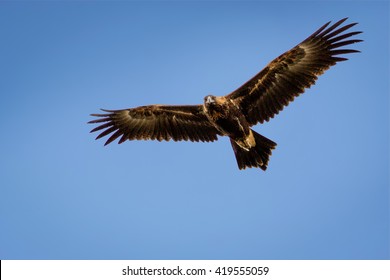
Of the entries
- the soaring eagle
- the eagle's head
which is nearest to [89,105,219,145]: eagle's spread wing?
the soaring eagle

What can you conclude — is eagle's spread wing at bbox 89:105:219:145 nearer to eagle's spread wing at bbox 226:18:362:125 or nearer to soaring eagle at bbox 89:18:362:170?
soaring eagle at bbox 89:18:362:170

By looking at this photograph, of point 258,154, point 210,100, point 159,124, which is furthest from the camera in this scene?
point 159,124

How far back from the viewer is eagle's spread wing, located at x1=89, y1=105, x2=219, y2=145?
13.3m

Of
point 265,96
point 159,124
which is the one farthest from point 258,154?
point 159,124

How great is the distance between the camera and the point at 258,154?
40.8 ft

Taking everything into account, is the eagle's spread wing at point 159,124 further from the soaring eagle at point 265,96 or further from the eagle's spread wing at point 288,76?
the eagle's spread wing at point 288,76

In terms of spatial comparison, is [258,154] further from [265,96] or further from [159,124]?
[159,124]

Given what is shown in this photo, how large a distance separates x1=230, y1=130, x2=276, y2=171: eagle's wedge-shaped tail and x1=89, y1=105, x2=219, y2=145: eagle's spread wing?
102cm

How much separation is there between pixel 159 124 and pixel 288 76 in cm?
308

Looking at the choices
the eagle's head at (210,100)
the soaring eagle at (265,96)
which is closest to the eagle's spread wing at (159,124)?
the soaring eagle at (265,96)

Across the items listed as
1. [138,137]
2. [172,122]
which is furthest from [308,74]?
[138,137]

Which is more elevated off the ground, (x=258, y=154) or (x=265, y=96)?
(x=265, y=96)

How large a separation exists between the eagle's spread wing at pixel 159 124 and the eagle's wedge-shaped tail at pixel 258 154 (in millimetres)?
1021
